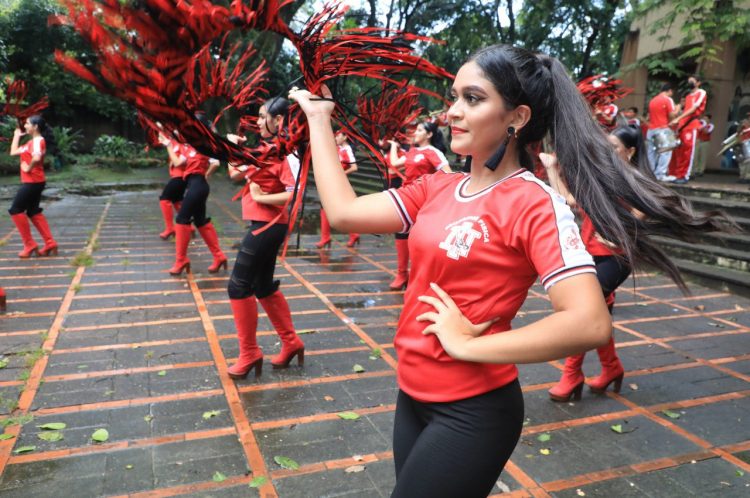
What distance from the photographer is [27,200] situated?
24.5 feet

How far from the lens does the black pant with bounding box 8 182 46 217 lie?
741 centimetres

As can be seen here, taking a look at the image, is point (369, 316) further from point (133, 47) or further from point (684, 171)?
point (684, 171)

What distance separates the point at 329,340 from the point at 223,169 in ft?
55.3

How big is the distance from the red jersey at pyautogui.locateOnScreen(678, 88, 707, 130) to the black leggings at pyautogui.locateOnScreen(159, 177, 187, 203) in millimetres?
8509

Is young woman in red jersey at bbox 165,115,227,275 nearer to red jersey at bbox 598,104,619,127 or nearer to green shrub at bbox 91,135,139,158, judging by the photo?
red jersey at bbox 598,104,619,127

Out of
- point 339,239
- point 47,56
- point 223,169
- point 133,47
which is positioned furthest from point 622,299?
point 47,56

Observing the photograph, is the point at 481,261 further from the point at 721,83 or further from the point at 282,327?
the point at 721,83

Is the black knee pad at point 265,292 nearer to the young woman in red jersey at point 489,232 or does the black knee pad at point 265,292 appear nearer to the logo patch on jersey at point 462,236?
the young woman in red jersey at point 489,232

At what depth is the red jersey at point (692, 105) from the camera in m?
10.0

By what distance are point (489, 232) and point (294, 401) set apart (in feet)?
8.64

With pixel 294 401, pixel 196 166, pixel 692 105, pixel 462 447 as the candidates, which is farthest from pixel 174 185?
pixel 692 105

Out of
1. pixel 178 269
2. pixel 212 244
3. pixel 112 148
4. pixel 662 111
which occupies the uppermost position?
pixel 662 111

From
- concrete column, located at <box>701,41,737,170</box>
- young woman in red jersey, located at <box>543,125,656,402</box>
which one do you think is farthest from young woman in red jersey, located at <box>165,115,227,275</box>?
concrete column, located at <box>701,41,737,170</box>

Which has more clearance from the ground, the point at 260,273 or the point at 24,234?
the point at 260,273
